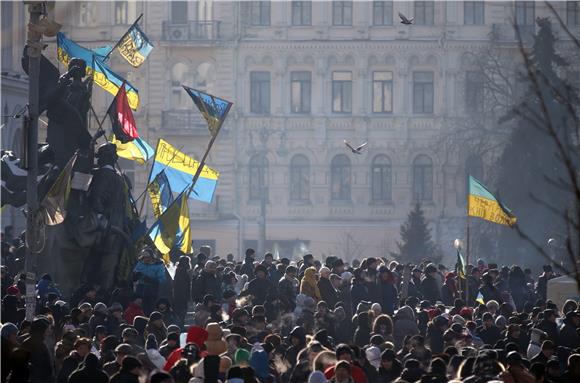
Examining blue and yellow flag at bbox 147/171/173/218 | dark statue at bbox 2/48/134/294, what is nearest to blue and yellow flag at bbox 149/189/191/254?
dark statue at bbox 2/48/134/294

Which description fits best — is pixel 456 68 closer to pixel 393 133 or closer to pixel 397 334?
pixel 393 133

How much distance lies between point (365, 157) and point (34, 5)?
46.5m

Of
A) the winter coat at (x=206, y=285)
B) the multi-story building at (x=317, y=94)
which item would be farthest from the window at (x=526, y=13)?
the winter coat at (x=206, y=285)

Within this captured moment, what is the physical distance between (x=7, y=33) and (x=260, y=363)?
126 feet

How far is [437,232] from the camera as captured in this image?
6334cm

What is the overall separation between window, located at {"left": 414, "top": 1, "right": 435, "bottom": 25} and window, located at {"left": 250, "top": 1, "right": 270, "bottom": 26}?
5664 mm

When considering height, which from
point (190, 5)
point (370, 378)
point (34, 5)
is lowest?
point (370, 378)

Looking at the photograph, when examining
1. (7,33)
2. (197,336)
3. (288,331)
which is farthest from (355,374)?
(7,33)

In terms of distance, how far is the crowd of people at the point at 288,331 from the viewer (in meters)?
13.8

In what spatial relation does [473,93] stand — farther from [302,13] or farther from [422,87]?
[302,13]

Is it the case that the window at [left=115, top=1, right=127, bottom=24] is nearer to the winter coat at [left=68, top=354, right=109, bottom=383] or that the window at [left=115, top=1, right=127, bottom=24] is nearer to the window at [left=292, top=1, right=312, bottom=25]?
the window at [left=292, top=1, right=312, bottom=25]

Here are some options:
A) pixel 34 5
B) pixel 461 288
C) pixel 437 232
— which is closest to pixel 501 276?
pixel 461 288

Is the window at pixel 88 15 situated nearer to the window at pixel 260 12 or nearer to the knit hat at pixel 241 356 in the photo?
the window at pixel 260 12

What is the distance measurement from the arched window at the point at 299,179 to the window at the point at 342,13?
5.39 metres
